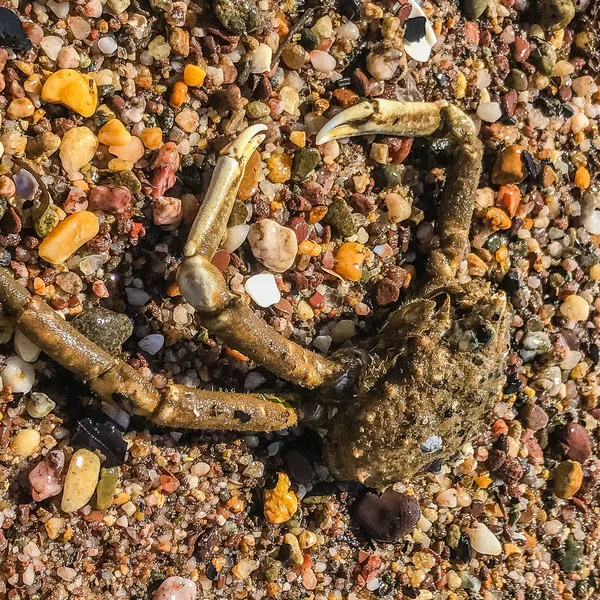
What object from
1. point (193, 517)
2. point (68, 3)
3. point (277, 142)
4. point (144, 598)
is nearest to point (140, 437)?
point (193, 517)

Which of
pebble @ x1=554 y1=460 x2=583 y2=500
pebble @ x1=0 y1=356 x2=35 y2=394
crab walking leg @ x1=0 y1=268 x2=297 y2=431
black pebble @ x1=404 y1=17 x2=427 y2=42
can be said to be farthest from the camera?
pebble @ x1=554 y1=460 x2=583 y2=500

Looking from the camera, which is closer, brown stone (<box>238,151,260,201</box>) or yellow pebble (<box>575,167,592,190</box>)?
brown stone (<box>238,151,260,201</box>)

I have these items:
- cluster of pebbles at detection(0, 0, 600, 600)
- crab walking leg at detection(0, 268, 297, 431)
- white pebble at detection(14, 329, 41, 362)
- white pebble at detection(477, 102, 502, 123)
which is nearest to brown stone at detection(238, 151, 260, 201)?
cluster of pebbles at detection(0, 0, 600, 600)

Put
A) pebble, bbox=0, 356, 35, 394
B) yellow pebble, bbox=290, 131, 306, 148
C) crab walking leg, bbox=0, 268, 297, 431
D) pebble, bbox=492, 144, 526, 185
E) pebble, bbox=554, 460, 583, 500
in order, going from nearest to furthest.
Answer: crab walking leg, bbox=0, 268, 297, 431 < pebble, bbox=0, 356, 35, 394 < yellow pebble, bbox=290, 131, 306, 148 < pebble, bbox=492, 144, 526, 185 < pebble, bbox=554, 460, 583, 500

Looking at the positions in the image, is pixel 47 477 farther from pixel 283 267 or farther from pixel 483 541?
pixel 483 541

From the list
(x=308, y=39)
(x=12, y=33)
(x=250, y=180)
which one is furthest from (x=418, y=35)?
(x=12, y=33)

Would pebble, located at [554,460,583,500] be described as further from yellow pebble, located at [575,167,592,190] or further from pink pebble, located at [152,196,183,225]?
pink pebble, located at [152,196,183,225]
